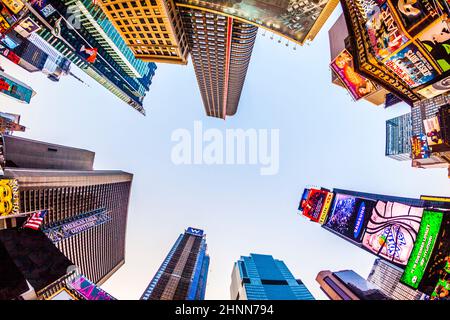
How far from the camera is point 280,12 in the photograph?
39469 millimetres

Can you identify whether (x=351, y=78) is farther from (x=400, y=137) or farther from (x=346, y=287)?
(x=400, y=137)

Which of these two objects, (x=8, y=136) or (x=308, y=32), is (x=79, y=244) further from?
(x=308, y=32)

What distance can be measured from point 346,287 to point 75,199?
128 m

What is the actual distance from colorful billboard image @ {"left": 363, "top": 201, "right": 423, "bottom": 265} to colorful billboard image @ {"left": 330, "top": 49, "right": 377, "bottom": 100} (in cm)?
2632

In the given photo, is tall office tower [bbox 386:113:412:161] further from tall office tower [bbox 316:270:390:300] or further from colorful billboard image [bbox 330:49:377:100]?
colorful billboard image [bbox 330:49:377:100]

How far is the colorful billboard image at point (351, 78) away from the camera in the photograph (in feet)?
154

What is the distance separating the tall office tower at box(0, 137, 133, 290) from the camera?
6789 centimetres

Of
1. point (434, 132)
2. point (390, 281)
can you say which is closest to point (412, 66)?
point (434, 132)

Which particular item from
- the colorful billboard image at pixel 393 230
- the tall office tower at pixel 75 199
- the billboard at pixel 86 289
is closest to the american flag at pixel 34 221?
the billboard at pixel 86 289

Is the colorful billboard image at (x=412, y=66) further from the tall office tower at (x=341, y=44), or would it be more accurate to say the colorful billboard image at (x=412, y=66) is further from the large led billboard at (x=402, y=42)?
the tall office tower at (x=341, y=44)

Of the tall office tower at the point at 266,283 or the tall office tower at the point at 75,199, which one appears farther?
the tall office tower at the point at 266,283

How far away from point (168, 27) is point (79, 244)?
92719 mm

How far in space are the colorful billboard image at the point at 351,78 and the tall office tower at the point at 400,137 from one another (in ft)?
271
